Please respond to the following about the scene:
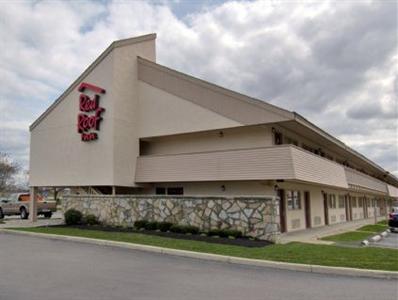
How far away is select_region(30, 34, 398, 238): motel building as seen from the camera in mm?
18906

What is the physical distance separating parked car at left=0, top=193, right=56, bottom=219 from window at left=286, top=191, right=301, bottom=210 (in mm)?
18519

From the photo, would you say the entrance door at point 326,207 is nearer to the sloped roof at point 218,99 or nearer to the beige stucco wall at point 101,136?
the sloped roof at point 218,99

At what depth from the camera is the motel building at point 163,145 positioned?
18.9 m

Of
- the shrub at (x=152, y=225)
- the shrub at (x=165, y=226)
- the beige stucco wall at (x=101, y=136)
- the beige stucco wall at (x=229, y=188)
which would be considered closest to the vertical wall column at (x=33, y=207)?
the beige stucco wall at (x=101, y=136)

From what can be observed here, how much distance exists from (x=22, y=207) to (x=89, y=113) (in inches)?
492

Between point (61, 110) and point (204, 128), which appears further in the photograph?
point (61, 110)

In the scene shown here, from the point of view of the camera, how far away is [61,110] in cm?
2442

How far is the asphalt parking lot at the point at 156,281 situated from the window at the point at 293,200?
1141 cm

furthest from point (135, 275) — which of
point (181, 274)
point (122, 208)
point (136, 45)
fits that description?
point (136, 45)

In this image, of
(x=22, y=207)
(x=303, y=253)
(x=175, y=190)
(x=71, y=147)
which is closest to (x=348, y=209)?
(x=175, y=190)

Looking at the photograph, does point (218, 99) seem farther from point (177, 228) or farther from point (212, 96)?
point (177, 228)

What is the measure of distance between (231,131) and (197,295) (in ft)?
48.1

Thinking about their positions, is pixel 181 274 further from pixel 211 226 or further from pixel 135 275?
pixel 211 226

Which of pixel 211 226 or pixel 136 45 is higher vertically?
pixel 136 45
